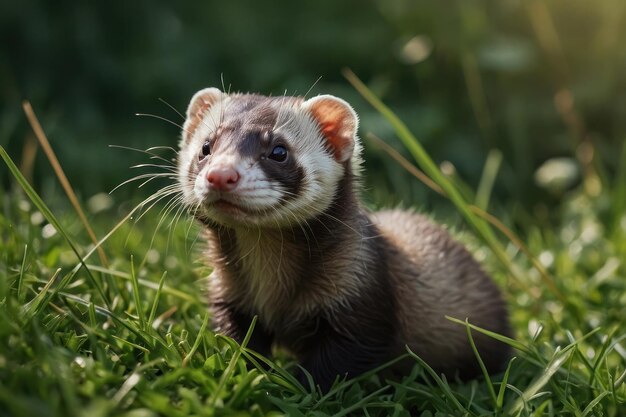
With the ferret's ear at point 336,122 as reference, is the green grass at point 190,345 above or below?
below

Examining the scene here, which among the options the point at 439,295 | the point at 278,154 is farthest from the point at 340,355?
the point at 278,154

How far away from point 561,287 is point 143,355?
8.56ft

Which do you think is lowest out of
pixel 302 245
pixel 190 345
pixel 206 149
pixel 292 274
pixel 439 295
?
pixel 439 295

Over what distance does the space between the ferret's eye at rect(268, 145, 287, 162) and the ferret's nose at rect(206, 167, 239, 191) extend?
1.22 feet

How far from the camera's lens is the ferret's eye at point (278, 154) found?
11.2 ft

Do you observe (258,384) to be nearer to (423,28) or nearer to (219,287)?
(219,287)

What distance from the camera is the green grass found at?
8.16 ft

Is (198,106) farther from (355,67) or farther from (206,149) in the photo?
(355,67)

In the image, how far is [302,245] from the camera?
3.54 meters

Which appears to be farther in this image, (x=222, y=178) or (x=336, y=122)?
(x=336, y=122)

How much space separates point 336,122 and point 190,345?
46.6 inches

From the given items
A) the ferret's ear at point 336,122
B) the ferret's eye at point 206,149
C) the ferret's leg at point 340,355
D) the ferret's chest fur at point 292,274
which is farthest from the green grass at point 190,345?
the ferret's ear at point 336,122

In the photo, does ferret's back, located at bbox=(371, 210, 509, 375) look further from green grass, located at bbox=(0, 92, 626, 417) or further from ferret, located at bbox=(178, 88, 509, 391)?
green grass, located at bbox=(0, 92, 626, 417)

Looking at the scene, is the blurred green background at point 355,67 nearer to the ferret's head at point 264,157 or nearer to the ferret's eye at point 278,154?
the ferret's head at point 264,157
